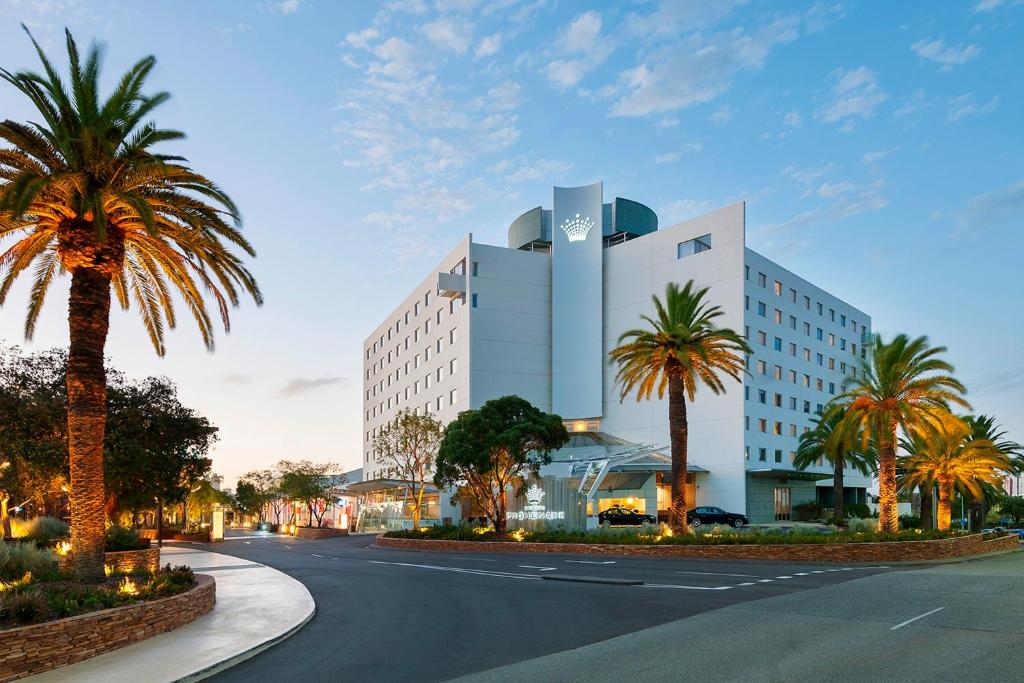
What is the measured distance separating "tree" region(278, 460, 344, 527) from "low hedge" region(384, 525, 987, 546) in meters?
31.7

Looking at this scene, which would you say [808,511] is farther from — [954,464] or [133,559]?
[133,559]

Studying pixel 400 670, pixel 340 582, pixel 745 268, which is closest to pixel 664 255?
pixel 745 268

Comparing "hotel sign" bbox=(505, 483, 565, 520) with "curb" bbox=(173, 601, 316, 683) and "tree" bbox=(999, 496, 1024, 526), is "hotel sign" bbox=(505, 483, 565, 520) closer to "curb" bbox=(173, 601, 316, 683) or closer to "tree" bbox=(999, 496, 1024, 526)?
"curb" bbox=(173, 601, 316, 683)

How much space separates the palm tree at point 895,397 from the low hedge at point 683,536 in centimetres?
211

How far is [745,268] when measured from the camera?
6291cm

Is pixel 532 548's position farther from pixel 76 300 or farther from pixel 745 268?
pixel 745 268

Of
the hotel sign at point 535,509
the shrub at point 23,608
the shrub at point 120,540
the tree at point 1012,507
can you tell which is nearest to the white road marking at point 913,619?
the shrub at point 23,608

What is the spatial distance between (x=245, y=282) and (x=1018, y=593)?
19.6 m

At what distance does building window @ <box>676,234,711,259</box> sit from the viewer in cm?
6438

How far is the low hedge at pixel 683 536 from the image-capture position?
101 feet

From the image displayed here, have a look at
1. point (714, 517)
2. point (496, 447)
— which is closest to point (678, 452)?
point (496, 447)

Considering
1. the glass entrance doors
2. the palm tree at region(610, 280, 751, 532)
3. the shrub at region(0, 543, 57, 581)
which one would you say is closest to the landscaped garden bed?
the palm tree at region(610, 280, 751, 532)

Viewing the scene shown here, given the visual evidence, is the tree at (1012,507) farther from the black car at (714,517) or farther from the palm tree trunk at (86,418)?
the palm tree trunk at (86,418)

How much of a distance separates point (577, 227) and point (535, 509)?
34.0m
